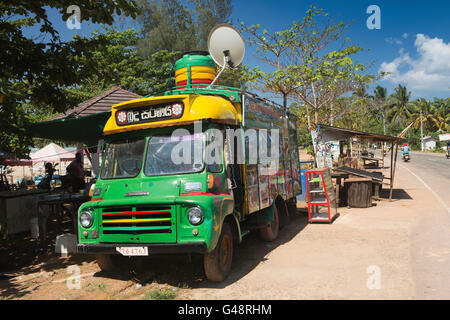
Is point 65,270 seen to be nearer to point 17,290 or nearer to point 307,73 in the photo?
point 17,290

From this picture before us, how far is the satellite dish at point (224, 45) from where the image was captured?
7.82m

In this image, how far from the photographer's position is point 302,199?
Result: 12898mm

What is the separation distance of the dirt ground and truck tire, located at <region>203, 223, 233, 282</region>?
0.47 feet

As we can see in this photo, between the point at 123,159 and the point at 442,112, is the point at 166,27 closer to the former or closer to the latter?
the point at 123,159

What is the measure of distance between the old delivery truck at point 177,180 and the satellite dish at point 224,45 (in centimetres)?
122

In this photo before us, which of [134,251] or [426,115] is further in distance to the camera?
[426,115]

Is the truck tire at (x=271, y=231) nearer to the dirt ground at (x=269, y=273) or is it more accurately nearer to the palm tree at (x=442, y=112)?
the dirt ground at (x=269, y=273)

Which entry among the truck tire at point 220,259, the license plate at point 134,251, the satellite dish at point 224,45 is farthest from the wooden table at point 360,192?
the license plate at point 134,251

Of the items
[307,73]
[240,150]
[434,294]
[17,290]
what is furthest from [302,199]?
[17,290]

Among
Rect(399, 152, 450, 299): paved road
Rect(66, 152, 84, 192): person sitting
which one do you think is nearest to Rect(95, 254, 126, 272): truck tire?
Rect(399, 152, 450, 299): paved road

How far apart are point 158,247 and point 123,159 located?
67.8 inches

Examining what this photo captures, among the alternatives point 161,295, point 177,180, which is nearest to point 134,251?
point 161,295

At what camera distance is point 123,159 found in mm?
5793
